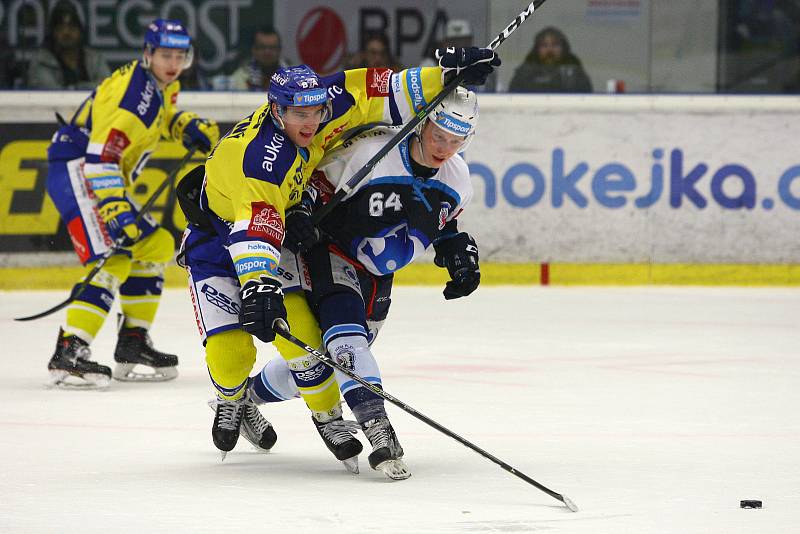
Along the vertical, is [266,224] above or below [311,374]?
above

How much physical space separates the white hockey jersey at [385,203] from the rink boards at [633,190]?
14.0 ft

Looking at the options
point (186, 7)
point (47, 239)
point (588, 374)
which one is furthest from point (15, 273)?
point (588, 374)

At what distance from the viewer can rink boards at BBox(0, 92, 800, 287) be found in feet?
27.2

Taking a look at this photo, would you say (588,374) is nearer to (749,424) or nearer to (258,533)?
(749,424)

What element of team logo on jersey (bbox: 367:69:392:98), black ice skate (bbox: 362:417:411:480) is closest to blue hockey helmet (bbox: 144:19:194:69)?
team logo on jersey (bbox: 367:69:392:98)

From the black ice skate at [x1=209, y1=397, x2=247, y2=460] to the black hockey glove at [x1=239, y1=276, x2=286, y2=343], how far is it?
49 cm

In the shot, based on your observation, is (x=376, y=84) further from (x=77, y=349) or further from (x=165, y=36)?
(x=77, y=349)

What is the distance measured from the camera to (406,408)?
3.67m

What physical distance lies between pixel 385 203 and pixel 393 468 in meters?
0.70

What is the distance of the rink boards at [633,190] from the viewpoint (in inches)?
326

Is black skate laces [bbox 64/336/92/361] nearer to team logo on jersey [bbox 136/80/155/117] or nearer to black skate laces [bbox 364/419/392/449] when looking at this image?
team logo on jersey [bbox 136/80/155/117]

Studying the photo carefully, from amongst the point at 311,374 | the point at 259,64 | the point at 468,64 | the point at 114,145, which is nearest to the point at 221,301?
the point at 311,374

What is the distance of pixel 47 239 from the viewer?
26.1ft

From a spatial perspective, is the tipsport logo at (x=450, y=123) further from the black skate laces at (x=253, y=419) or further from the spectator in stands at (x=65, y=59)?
the spectator in stands at (x=65, y=59)
